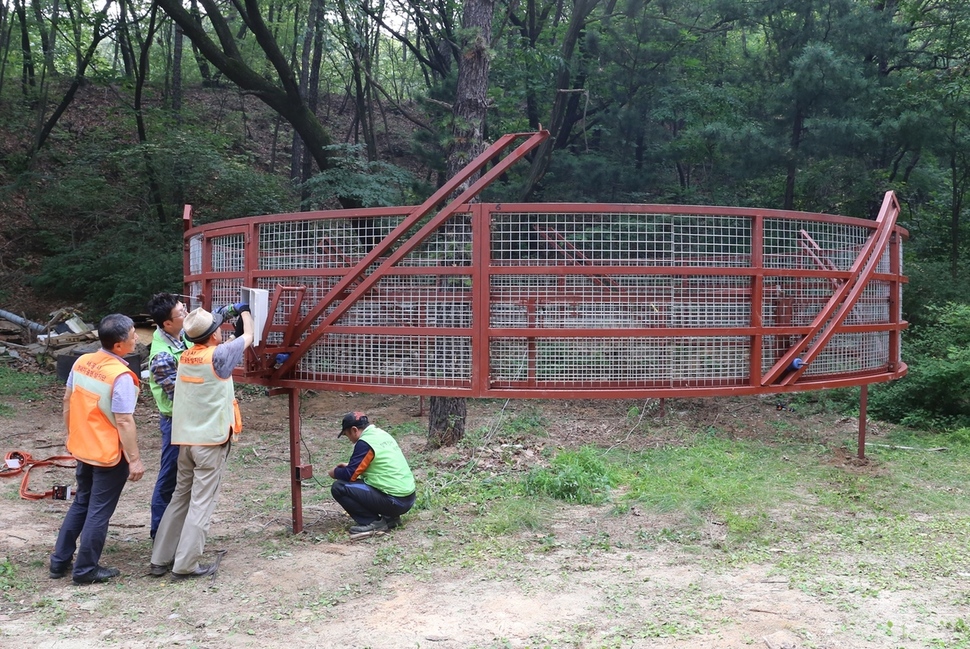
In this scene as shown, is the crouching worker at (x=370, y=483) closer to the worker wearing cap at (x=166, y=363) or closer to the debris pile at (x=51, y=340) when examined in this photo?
the worker wearing cap at (x=166, y=363)

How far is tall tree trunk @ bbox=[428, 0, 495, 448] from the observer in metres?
9.48

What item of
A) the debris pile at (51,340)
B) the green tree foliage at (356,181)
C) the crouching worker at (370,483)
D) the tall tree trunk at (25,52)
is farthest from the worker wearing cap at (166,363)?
the tall tree trunk at (25,52)

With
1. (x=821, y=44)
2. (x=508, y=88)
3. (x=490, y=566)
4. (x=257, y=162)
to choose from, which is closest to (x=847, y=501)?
(x=490, y=566)

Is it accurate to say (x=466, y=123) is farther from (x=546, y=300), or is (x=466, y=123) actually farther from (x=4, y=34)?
(x=4, y=34)

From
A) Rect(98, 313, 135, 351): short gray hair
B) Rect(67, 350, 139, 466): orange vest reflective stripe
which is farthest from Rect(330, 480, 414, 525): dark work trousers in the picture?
Rect(98, 313, 135, 351): short gray hair

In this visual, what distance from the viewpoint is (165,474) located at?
5.56m

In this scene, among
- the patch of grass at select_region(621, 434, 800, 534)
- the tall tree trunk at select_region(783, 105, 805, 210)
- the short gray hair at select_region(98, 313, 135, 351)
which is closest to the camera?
the short gray hair at select_region(98, 313, 135, 351)

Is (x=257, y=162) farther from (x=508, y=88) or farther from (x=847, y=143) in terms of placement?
(x=847, y=143)

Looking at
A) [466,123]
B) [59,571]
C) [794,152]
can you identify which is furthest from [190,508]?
[794,152]

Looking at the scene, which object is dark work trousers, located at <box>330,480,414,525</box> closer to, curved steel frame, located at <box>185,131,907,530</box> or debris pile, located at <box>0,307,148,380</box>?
curved steel frame, located at <box>185,131,907,530</box>

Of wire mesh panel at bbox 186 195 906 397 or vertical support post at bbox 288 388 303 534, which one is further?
vertical support post at bbox 288 388 303 534

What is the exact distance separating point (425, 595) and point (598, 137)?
13.9 meters

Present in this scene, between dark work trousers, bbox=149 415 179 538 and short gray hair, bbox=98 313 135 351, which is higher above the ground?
short gray hair, bbox=98 313 135 351

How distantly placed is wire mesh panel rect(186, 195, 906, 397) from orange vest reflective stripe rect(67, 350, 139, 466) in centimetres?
90
